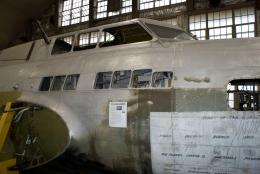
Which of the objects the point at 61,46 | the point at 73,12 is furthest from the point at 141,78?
the point at 73,12

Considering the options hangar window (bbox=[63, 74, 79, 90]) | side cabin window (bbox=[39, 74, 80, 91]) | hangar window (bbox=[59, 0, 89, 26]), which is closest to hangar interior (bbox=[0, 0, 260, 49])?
hangar window (bbox=[59, 0, 89, 26])

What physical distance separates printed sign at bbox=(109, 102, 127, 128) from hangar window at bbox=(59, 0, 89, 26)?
19.9 metres

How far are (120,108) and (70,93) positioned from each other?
51.0 inches

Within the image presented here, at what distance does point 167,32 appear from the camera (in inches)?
243

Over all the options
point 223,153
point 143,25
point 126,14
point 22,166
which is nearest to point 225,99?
point 223,153

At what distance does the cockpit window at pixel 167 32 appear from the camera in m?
5.95

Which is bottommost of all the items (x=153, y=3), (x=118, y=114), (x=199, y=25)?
(x=118, y=114)

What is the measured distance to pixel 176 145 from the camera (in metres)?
4.60

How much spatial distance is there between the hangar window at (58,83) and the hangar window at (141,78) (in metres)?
1.80

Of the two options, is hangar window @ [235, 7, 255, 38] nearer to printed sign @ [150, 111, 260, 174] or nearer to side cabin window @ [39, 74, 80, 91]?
side cabin window @ [39, 74, 80, 91]

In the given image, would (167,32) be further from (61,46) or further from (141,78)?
(61,46)

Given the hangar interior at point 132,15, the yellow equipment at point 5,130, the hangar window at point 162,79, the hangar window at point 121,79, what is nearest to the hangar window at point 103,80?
the hangar window at point 121,79

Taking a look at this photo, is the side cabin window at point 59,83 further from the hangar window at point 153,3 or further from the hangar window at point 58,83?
the hangar window at point 153,3

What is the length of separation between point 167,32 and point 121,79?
1502 millimetres
